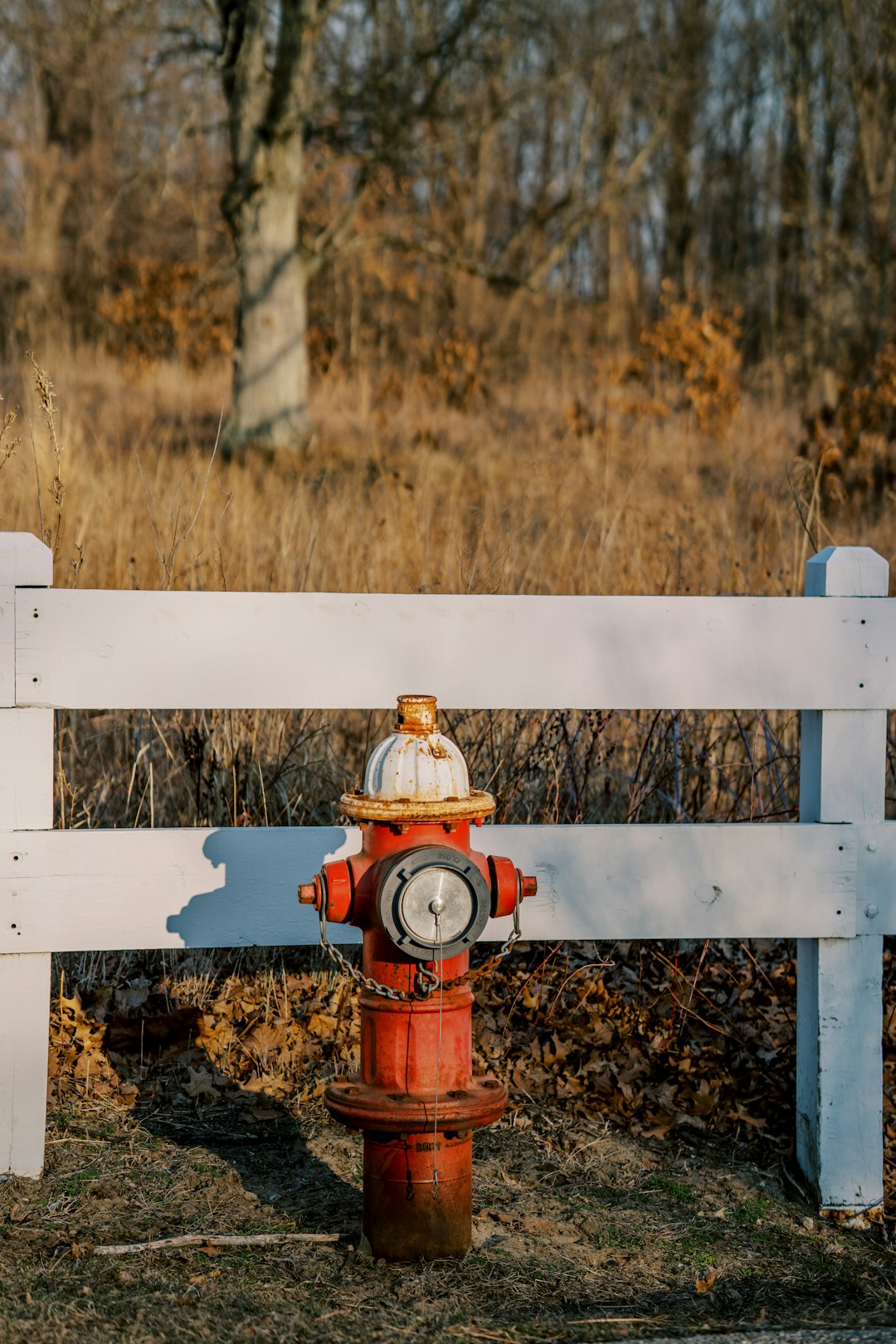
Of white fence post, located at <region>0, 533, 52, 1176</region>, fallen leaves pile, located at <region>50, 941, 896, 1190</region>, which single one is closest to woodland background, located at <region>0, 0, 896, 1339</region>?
fallen leaves pile, located at <region>50, 941, 896, 1190</region>

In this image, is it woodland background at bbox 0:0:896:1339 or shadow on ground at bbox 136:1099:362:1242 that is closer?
shadow on ground at bbox 136:1099:362:1242

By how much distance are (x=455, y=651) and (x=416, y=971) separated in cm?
78

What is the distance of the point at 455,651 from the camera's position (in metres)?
2.97

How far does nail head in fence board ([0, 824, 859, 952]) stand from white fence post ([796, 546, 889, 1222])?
0.08 meters

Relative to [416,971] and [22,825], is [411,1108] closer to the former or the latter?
[416,971]

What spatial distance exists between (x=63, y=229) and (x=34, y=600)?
21949 millimetres

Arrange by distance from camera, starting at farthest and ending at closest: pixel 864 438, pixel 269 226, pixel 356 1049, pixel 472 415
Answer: pixel 472 415
pixel 269 226
pixel 864 438
pixel 356 1049

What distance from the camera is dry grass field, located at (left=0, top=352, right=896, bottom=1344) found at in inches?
97.8

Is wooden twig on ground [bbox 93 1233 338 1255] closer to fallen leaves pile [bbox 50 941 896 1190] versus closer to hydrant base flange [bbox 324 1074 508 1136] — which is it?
hydrant base flange [bbox 324 1074 508 1136]

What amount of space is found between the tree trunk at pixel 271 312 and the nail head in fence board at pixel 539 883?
31.5 feet

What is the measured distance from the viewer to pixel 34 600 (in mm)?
2832

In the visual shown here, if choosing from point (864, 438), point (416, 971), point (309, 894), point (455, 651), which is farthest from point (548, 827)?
point (864, 438)

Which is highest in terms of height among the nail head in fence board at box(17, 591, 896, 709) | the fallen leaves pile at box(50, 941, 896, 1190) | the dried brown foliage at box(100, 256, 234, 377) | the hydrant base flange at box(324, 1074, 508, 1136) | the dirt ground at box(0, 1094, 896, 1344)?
the dried brown foliage at box(100, 256, 234, 377)

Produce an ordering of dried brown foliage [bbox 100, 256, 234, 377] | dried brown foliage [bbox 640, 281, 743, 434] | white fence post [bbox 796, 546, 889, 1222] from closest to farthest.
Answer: white fence post [bbox 796, 546, 889, 1222], dried brown foliage [bbox 640, 281, 743, 434], dried brown foliage [bbox 100, 256, 234, 377]
